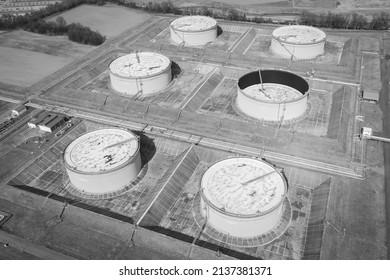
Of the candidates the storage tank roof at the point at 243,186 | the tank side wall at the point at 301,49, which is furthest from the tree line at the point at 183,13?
the storage tank roof at the point at 243,186

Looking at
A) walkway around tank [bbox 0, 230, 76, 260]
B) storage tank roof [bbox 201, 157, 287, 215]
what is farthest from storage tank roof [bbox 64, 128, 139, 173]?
storage tank roof [bbox 201, 157, 287, 215]

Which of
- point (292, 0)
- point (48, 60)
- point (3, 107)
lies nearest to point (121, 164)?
point (3, 107)

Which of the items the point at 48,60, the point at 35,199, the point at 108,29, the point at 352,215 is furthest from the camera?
the point at 108,29

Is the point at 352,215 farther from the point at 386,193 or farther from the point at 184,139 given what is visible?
the point at 184,139

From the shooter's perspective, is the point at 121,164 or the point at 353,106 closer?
the point at 121,164

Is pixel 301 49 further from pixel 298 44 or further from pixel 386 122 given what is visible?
pixel 386 122

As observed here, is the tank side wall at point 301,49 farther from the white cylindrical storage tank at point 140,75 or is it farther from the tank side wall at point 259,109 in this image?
the white cylindrical storage tank at point 140,75

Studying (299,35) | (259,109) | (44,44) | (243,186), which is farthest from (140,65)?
(44,44)
